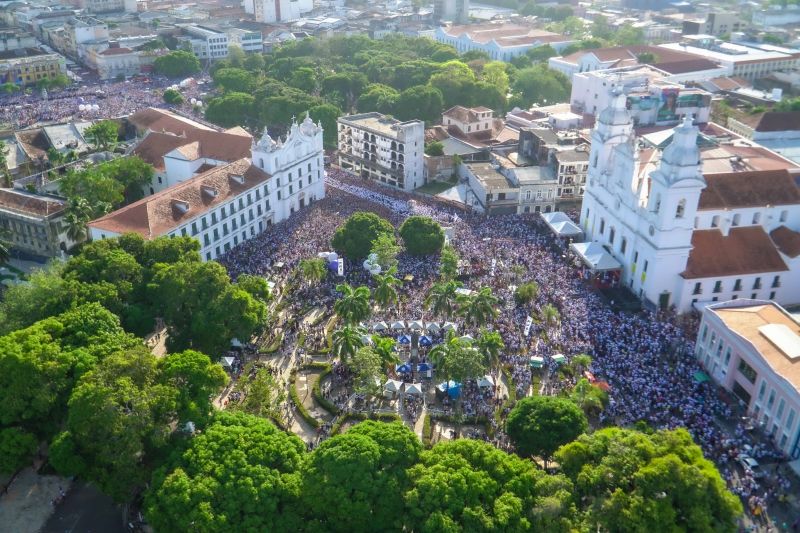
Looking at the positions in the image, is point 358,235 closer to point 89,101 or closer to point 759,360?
point 759,360

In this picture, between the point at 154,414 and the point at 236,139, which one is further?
the point at 236,139

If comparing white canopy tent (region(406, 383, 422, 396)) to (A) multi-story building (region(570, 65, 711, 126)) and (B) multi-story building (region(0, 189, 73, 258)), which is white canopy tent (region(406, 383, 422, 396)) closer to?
(B) multi-story building (region(0, 189, 73, 258))

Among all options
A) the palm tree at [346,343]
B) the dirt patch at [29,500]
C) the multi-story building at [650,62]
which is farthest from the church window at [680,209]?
the multi-story building at [650,62]

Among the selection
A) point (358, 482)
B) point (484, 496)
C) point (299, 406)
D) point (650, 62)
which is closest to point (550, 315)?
point (299, 406)

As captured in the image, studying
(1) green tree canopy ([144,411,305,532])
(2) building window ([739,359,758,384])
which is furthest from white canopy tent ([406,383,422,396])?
(2) building window ([739,359,758,384])

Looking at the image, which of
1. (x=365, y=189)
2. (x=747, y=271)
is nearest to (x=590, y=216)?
(x=747, y=271)

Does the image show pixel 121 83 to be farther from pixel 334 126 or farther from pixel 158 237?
pixel 158 237
